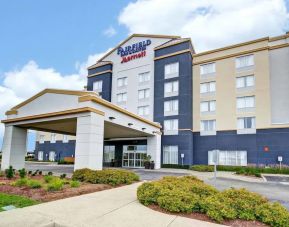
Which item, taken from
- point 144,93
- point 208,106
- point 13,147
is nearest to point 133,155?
point 144,93

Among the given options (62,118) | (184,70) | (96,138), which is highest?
(184,70)

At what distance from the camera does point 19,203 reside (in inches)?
337

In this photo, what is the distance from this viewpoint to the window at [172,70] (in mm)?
35875

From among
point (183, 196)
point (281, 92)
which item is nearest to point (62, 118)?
point (183, 196)

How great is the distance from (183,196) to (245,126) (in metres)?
26.3

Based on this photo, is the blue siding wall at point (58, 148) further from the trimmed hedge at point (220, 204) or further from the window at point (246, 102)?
the trimmed hedge at point (220, 204)

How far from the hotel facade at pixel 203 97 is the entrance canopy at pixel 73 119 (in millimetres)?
5985

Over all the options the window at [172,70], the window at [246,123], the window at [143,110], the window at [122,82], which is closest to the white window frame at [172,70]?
the window at [172,70]

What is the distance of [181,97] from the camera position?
34.8 metres

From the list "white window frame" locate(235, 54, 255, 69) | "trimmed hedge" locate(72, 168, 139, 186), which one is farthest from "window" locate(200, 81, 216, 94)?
"trimmed hedge" locate(72, 168, 139, 186)

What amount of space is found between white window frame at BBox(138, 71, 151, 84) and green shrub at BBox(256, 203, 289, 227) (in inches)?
1266

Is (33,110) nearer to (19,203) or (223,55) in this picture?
(19,203)

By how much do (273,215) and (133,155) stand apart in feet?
100

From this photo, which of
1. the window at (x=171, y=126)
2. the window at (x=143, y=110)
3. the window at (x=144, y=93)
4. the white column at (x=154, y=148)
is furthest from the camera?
the window at (x=144, y=93)
